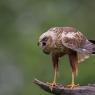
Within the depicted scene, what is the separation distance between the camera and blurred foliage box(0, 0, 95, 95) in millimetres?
18297

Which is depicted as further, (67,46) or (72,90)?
(67,46)

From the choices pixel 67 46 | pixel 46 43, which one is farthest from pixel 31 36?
pixel 46 43

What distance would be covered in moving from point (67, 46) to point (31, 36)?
991cm

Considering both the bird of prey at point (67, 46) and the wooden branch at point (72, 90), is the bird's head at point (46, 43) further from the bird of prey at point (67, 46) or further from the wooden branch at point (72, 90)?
the wooden branch at point (72, 90)

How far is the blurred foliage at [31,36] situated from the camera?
720 inches

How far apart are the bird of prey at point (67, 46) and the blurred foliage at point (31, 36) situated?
676cm

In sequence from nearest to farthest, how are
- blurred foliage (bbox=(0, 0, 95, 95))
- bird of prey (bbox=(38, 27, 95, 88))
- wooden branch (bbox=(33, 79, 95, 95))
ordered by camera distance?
wooden branch (bbox=(33, 79, 95, 95)) → bird of prey (bbox=(38, 27, 95, 88)) → blurred foliage (bbox=(0, 0, 95, 95))

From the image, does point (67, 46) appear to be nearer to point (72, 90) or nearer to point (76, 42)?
point (76, 42)

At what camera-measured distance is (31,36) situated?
2014 centimetres

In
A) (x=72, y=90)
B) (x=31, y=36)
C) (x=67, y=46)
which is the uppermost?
(x=31, y=36)

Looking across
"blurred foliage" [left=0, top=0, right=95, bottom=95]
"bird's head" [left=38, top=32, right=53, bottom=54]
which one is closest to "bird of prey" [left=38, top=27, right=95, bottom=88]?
"bird's head" [left=38, top=32, right=53, bottom=54]

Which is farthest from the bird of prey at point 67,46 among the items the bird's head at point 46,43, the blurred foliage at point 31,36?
the blurred foliage at point 31,36

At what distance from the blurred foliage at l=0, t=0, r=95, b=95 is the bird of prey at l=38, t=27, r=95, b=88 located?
22.2 ft

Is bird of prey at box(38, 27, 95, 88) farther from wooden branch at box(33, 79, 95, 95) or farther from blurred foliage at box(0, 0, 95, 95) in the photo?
blurred foliage at box(0, 0, 95, 95)
